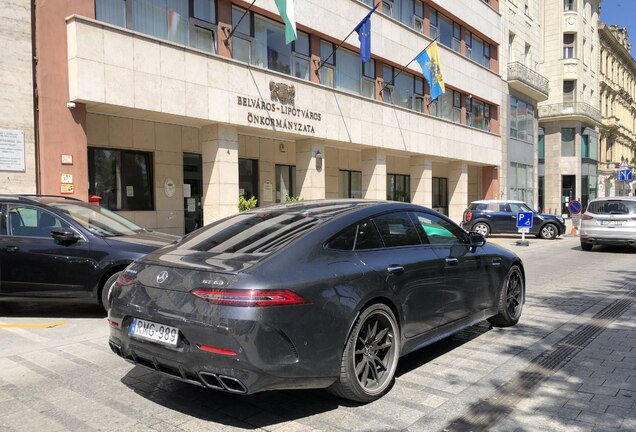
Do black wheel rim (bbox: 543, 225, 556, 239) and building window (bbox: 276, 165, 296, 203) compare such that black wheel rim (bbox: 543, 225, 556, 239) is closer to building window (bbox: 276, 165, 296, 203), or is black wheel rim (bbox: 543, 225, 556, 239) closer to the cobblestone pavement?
building window (bbox: 276, 165, 296, 203)

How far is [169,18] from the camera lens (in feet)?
44.1

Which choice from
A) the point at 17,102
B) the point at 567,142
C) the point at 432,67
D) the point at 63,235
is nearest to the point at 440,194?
the point at 432,67

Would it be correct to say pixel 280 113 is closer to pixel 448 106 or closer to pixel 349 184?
pixel 349 184

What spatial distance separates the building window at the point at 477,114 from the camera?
28.2m

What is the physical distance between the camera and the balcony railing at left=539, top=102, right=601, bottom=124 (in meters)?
43.1

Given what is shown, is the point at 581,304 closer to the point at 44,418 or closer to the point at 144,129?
the point at 44,418

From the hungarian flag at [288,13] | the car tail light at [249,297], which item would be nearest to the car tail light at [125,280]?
the car tail light at [249,297]

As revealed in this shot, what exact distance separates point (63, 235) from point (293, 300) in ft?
14.3

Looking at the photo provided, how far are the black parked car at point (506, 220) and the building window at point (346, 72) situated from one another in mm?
6782

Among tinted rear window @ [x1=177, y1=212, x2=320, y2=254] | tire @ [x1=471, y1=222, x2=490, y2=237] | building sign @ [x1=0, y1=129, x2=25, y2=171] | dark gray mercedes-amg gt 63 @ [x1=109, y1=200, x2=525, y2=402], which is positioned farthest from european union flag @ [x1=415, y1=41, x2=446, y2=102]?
tinted rear window @ [x1=177, y1=212, x2=320, y2=254]

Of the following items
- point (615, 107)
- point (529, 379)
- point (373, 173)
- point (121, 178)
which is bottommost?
point (529, 379)

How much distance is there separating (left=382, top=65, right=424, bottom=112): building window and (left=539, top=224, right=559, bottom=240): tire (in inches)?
314

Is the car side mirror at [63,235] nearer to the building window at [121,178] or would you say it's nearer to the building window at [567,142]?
the building window at [121,178]

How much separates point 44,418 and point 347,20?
18.3 metres
